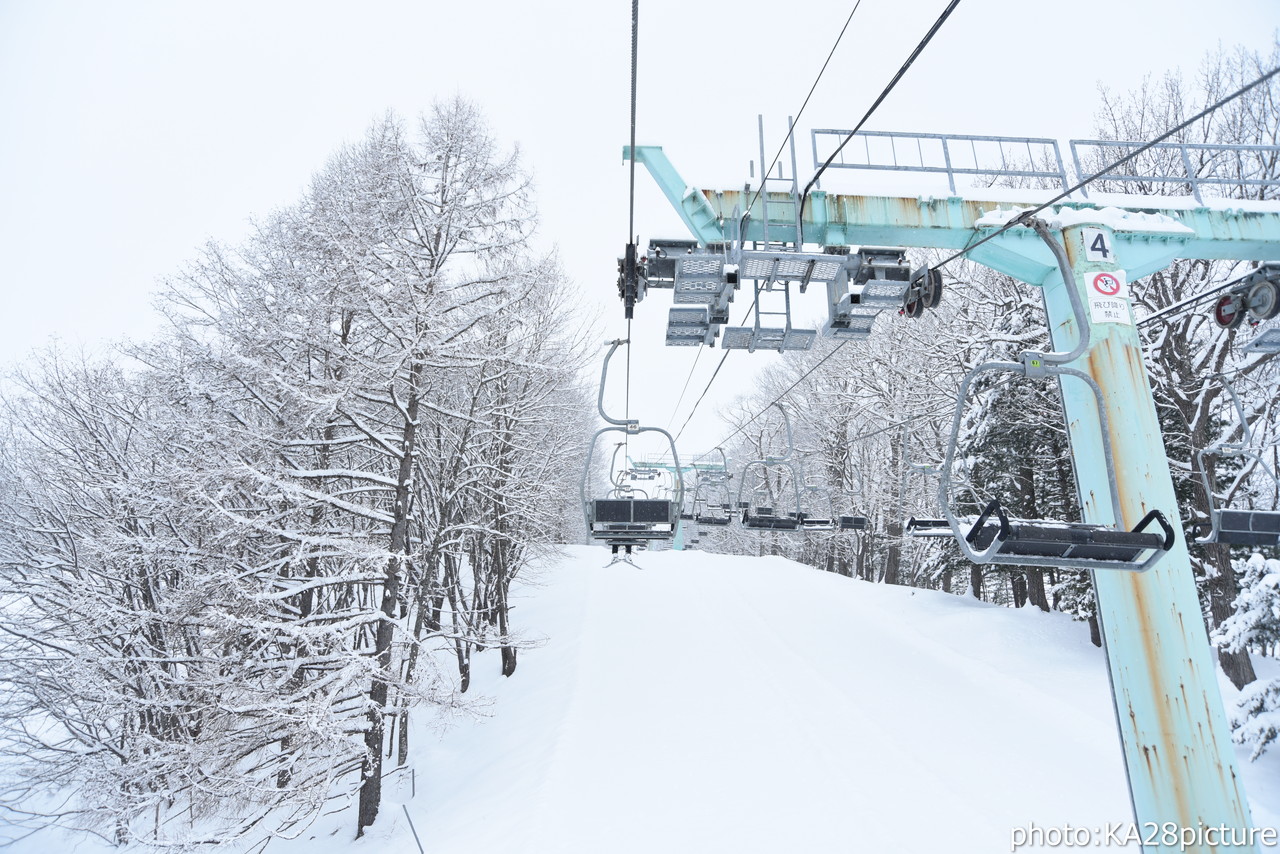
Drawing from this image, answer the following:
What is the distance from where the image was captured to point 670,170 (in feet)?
27.1

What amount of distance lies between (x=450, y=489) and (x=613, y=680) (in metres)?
5.58

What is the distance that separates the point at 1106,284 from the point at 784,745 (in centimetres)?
800

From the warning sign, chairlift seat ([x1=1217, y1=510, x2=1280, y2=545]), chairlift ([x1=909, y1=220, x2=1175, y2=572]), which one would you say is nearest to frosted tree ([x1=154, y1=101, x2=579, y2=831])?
chairlift ([x1=909, y1=220, x2=1175, y2=572])

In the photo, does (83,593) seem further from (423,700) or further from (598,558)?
(598,558)

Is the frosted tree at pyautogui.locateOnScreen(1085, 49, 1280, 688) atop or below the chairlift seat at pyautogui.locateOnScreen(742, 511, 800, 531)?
atop

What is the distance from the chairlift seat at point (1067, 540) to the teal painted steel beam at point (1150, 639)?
1730 mm

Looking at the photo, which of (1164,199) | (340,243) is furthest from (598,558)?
(1164,199)

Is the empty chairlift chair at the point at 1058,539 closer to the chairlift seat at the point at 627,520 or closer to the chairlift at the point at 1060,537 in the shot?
the chairlift at the point at 1060,537

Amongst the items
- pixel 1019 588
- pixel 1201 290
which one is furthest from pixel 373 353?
pixel 1019 588

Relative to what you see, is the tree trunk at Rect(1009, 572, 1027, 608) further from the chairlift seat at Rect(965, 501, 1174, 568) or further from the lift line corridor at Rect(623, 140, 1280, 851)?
the chairlift seat at Rect(965, 501, 1174, 568)

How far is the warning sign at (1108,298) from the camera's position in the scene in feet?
22.9

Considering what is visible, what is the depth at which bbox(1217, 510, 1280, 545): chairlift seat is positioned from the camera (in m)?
6.28

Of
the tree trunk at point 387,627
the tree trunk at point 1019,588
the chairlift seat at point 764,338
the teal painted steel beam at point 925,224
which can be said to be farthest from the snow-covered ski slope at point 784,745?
the teal painted steel beam at point 925,224

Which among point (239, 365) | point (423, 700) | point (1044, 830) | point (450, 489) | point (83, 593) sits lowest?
point (1044, 830)
